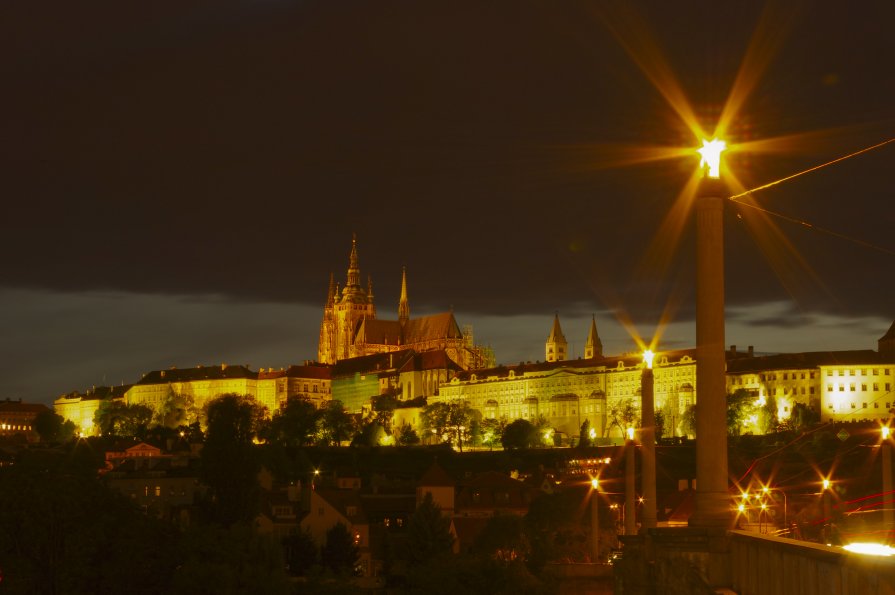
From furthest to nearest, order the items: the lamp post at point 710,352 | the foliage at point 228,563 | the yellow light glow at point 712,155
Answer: the foliage at point 228,563, the yellow light glow at point 712,155, the lamp post at point 710,352

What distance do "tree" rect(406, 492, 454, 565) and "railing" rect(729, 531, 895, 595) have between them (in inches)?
1539

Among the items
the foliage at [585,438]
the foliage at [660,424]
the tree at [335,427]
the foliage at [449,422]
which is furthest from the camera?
the tree at [335,427]

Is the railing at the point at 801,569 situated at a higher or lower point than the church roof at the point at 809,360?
lower

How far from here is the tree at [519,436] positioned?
155 metres

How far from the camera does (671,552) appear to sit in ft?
49.9

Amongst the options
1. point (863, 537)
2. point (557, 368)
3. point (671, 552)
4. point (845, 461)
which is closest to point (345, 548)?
point (863, 537)

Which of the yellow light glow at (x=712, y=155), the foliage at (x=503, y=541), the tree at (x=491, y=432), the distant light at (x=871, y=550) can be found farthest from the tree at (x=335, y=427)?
the distant light at (x=871, y=550)

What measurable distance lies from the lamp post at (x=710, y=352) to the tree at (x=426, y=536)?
1512 inches

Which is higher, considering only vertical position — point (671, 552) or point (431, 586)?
point (671, 552)

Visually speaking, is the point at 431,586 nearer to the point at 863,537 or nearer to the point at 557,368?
the point at 863,537

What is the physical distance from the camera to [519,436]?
6117 inches

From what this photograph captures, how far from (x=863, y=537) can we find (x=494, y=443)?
146 metres

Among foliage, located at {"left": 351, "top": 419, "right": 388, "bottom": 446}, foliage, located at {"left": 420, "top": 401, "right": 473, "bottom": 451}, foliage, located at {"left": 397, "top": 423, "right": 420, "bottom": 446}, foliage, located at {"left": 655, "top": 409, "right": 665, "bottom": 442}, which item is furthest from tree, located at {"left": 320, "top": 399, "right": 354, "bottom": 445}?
foliage, located at {"left": 655, "top": 409, "right": 665, "bottom": 442}

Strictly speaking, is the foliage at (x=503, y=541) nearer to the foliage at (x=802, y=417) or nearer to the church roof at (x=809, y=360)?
the foliage at (x=802, y=417)
